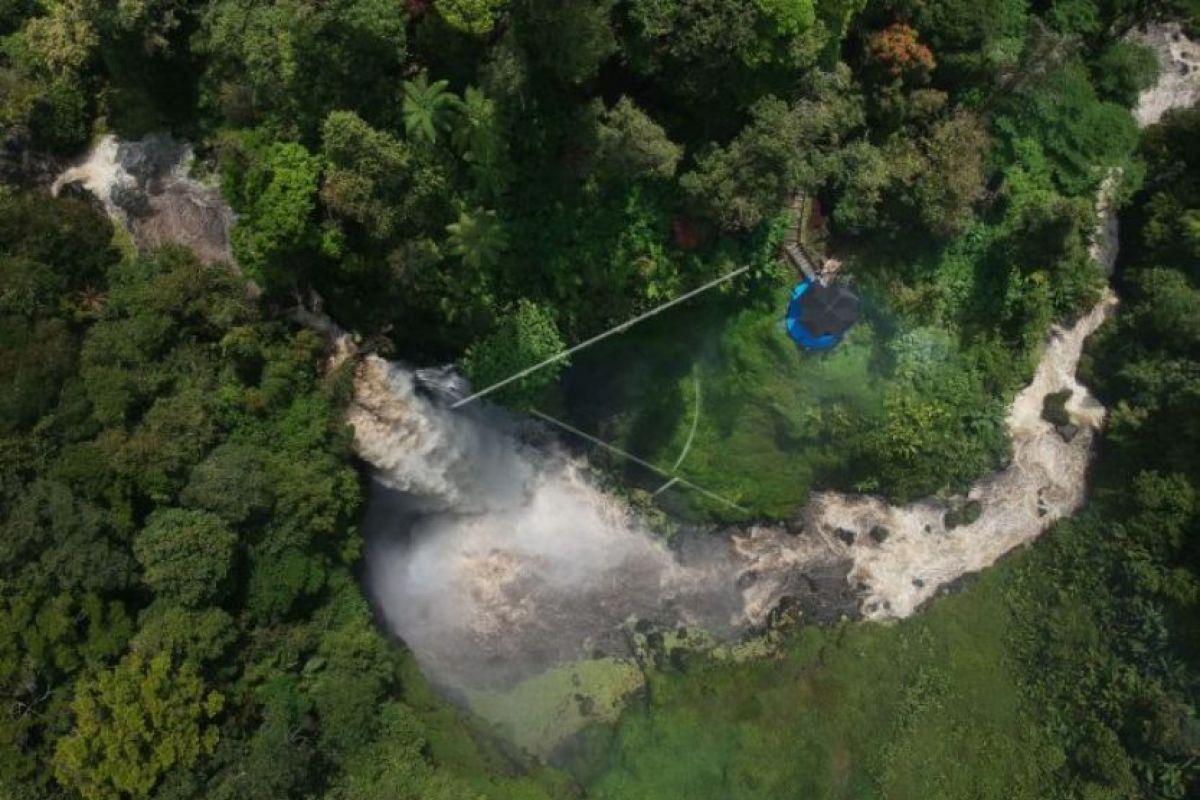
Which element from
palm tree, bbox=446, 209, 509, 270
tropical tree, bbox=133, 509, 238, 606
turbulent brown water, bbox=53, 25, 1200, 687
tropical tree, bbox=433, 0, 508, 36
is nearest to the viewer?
tropical tree, bbox=433, 0, 508, 36

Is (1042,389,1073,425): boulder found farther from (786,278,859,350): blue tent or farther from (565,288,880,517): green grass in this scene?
(786,278,859,350): blue tent

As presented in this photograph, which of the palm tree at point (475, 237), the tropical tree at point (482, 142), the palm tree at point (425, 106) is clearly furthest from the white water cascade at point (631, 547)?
the palm tree at point (425, 106)

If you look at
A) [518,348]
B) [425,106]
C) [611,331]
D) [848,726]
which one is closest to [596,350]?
[611,331]

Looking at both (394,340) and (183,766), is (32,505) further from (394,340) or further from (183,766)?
(394,340)

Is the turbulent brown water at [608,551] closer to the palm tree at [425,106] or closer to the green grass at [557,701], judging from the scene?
the green grass at [557,701]

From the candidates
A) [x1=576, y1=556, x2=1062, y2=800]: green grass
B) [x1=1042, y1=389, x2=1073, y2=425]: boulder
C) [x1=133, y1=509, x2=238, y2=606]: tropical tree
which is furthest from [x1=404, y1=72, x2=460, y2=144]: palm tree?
[x1=1042, y1=389, x2=1073, y2=425]: boulder

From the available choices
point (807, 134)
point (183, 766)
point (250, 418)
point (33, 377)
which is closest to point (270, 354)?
point (250, 418)
